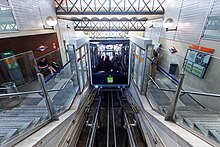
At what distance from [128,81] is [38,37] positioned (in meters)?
4.76

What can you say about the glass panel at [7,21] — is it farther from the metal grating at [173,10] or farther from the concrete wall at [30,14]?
the metal grating at [173,10]

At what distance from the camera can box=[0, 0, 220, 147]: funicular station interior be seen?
202 centimetres

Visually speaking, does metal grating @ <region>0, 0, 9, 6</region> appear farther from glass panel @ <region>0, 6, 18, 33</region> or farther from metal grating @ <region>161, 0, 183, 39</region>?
metal grating @ <region>161, 0, 183, 39</region>

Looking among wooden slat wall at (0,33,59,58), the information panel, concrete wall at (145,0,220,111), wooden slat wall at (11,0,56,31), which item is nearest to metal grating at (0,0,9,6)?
wooden slat wall at (11,0,56,31)

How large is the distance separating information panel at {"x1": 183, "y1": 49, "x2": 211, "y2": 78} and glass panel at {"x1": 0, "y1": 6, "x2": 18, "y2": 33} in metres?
6.06

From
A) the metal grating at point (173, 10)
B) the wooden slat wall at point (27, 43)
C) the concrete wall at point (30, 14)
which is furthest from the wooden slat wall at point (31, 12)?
the metal grating at point (173, 10)

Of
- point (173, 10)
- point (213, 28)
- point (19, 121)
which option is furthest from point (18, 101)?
point (173, 10)

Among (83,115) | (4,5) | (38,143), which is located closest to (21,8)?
(4,5)

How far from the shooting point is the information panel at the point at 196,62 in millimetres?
3753

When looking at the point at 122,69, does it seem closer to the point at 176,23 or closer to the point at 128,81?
the point at 128,81

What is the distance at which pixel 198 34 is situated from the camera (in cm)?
414

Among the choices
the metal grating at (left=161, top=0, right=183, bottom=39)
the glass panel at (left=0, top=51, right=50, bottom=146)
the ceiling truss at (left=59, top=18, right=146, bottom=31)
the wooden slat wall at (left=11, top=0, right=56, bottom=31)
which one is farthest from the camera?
the ceiling truss at (left=59, top=18, right=146, bottom=31)

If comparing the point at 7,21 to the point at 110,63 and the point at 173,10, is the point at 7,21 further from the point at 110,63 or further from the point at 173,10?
the point at 173,10

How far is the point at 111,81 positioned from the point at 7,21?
4.32 meters
